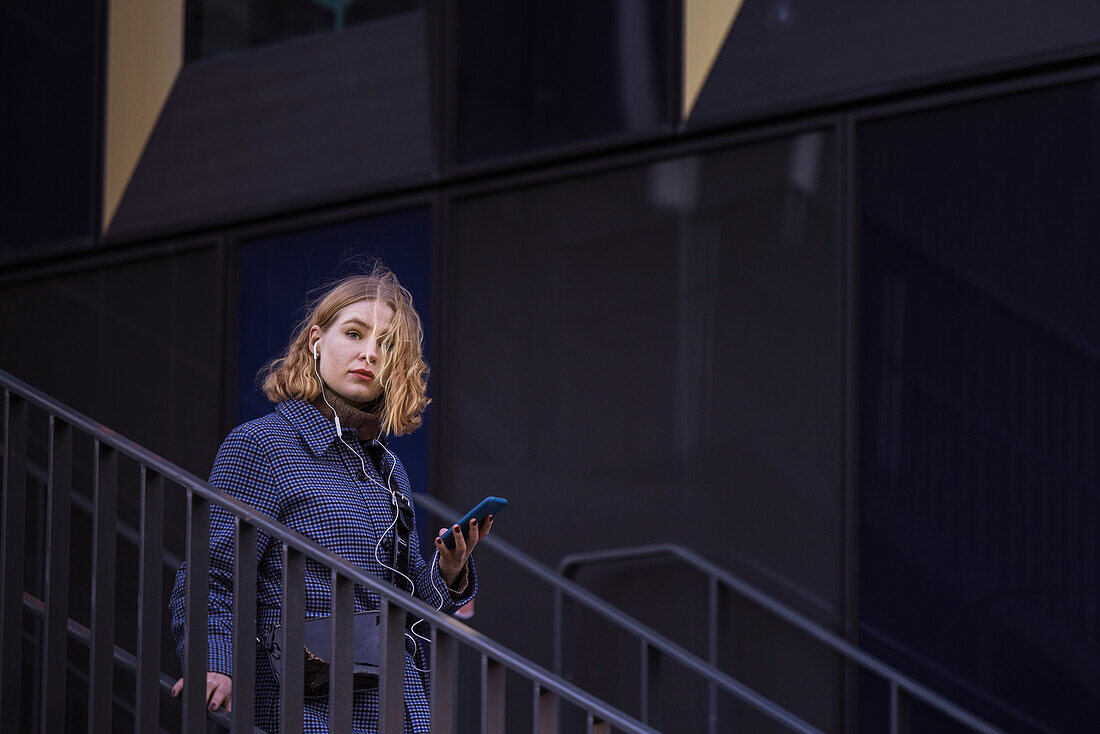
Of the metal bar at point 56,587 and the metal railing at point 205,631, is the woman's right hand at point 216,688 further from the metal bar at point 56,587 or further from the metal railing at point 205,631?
the metal bar at point 56,587

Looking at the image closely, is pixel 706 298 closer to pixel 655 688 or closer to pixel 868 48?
pixel 868 48

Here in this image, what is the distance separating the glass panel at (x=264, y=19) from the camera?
24.3ft

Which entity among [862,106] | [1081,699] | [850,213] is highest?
[862,106]

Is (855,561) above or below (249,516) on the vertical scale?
below

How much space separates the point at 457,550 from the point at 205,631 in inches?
22.1

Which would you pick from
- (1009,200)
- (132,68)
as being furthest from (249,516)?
(132,68)

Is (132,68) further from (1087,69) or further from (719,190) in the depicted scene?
(1087,69)

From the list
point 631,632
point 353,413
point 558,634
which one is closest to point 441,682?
point 353,413

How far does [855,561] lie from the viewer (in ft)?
18.5

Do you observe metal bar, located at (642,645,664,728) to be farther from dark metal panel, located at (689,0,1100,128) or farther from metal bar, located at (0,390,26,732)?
dark metal panel, located at (689,0,1100,128)

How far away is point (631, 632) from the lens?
5.67m

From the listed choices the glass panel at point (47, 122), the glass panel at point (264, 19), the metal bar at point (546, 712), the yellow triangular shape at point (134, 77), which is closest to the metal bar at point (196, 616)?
→ the metal bar at point (546, 712)

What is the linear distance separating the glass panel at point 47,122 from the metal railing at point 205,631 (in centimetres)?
496

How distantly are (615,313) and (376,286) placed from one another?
2847 mm
